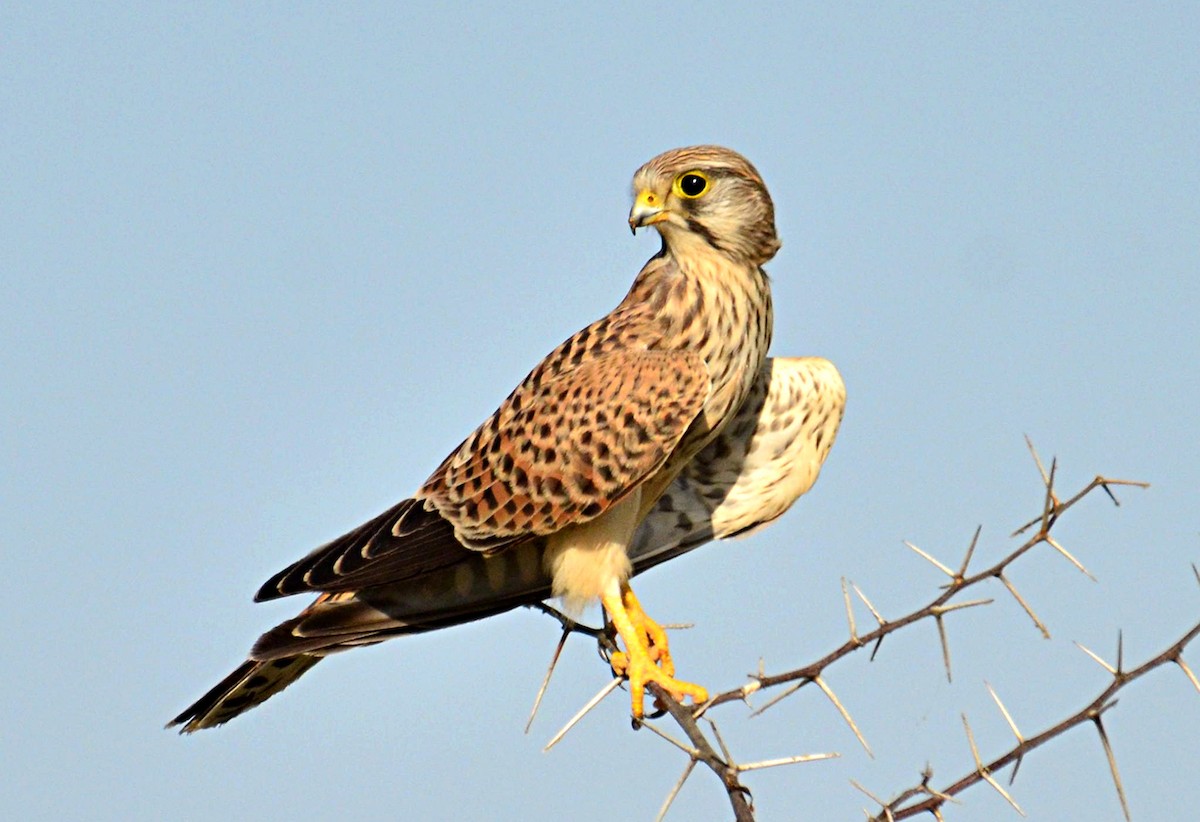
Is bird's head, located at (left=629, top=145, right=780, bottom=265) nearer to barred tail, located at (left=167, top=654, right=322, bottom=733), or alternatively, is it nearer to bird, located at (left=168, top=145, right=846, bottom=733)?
bird, located at (left=168, top=145, right=846, bottom=733)

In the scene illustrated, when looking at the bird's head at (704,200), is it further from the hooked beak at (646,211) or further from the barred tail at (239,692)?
the barred tail at (239,692)

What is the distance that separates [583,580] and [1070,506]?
88.8 inches

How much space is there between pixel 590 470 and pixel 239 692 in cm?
136

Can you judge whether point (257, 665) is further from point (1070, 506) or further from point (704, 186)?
point (1070, 506)

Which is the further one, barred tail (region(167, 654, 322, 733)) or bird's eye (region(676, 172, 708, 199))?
bird's eye (region(676, 172, 708, 199))

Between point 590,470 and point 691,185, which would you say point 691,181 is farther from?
point 590,470

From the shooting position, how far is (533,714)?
3.48 metres

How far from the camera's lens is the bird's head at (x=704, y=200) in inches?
194

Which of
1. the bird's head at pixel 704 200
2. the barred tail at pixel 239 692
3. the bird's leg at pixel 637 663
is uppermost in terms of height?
the bird's head at pixel 704 200

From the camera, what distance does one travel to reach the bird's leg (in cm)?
480

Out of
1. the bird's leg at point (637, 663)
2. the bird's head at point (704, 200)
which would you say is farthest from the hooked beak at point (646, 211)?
the bird's leg at point (637, 663)

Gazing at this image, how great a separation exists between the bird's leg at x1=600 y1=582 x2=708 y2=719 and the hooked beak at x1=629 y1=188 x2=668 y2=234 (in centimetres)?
122

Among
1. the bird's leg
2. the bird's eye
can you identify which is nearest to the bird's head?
the bird's eye

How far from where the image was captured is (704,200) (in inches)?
196
